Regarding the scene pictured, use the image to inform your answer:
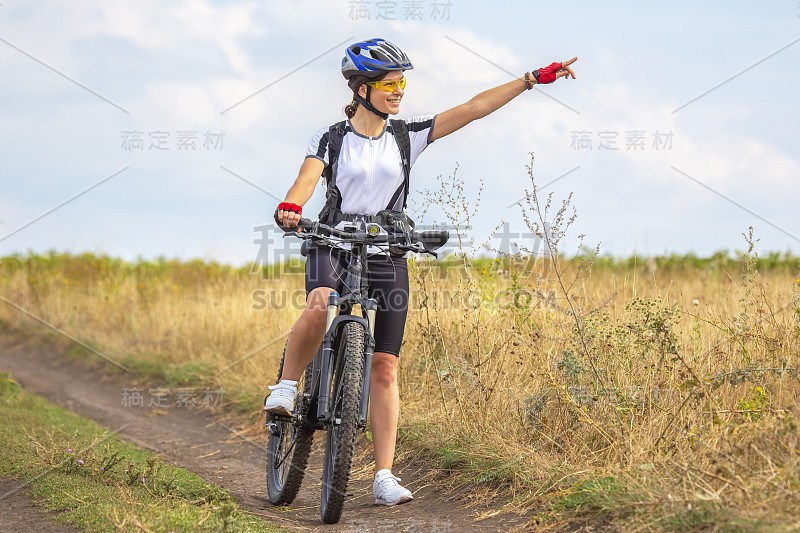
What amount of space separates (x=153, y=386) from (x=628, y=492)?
7.93 m

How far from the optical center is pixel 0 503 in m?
4.56

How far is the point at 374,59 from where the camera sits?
436 centimetres

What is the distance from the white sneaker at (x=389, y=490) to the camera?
4.41m

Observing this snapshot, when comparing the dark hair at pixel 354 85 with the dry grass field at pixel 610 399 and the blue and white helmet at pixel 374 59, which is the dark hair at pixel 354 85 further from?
the dry grass field at pixel 610 399

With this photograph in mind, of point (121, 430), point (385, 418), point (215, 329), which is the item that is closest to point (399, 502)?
point (385, 418)

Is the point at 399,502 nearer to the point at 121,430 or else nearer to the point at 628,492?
the point at 628,492

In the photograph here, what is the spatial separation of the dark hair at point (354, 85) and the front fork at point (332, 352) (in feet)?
3.55

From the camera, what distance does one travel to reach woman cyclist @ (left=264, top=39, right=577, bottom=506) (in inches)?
171

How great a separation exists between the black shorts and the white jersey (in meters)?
0.27

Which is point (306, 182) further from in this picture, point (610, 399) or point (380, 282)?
point (610, 399)

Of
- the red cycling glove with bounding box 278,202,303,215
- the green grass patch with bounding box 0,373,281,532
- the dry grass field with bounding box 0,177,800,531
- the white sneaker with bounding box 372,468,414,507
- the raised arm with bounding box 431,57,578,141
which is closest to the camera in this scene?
the dry grass field with bounding box 0,177,800,531

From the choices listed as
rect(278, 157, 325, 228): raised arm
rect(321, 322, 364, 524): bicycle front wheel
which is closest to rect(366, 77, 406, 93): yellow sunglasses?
rect(278, 157, 325, 228): raised arm

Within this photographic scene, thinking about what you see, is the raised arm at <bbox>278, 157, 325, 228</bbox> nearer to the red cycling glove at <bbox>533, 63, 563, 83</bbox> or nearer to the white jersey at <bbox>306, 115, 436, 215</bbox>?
the white jersey at <bbox>306, 115, 436, 215</bbox>

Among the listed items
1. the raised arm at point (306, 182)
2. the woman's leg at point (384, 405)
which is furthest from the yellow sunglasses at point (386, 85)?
the woman's leg at point (384, 405)
